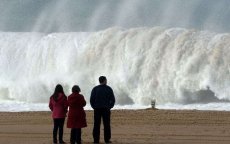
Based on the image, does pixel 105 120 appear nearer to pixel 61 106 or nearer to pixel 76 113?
pixel 76 113

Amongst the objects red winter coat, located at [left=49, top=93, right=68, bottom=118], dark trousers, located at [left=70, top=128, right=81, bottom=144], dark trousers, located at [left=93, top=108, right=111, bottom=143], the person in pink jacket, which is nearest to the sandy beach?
dark trousers, located at [left=93, top=108, right=111, bottom=143]

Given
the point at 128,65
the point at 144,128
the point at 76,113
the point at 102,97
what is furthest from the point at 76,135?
the point at 128,65

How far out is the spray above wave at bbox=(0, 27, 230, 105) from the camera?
30391mm

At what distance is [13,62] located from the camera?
3822 centimetres

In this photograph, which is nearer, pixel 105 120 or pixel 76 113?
pixel 76 113

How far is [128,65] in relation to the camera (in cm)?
3275

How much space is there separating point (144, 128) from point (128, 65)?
49.7 feet

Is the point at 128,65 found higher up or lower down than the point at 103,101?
higher up

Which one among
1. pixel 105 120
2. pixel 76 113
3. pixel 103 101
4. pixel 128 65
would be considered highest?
pixel 128 65

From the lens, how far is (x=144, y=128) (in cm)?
1770

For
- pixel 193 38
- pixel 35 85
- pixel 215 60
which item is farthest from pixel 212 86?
pixel 35 85

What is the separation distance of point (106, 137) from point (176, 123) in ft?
17.0

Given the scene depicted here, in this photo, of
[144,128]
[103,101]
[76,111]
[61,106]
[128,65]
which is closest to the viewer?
[76,111]

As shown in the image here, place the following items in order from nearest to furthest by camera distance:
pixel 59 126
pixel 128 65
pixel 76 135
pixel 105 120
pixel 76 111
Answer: pixel 76 111 < pixel 76 135 < pixel 105 120 < pixel 59 126 < pixel 128 65
